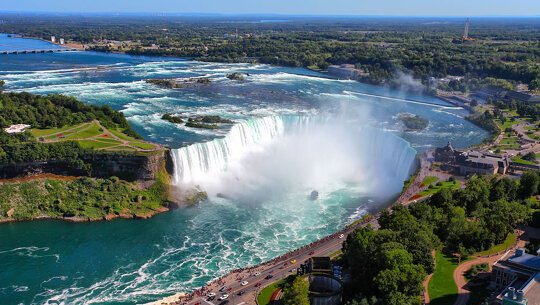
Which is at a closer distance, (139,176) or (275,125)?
(139,176)

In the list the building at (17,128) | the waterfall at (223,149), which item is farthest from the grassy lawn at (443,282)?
the building at (17,128)

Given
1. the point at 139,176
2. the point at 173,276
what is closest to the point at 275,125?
the point at 139,176

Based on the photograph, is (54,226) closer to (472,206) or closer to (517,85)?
(472,206)

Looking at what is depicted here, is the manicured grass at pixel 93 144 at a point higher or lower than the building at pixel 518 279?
higher

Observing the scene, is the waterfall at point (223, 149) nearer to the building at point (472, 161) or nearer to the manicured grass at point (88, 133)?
the manicured grass at point (88, 133)

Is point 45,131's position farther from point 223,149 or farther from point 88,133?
point 223,149

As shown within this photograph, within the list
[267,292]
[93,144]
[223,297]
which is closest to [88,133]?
[93,144]

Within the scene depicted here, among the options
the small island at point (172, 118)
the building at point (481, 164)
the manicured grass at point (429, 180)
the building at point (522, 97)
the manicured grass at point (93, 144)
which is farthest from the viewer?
the building at point (522, 97)

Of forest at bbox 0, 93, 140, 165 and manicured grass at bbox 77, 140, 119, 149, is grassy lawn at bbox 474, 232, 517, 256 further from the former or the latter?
manicured grass at bbox 77, 140, 119, 149
